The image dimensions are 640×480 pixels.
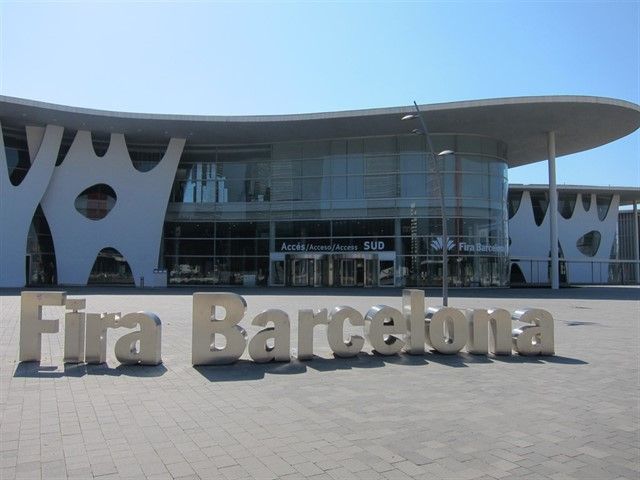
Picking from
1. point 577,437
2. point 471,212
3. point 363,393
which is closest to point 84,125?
point 471,212

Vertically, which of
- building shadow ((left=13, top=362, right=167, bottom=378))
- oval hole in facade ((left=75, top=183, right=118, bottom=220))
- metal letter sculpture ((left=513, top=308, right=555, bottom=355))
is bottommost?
building shadow ((left=13, top=362, right=167, bottom=378))

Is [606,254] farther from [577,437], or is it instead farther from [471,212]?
[577,437]

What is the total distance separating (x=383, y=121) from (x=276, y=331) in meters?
25.8

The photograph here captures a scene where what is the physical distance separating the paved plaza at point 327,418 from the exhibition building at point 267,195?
2533 centimetres

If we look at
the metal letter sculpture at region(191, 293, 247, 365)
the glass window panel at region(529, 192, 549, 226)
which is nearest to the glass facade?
the glass window panel at region(529, 192, 549, 226)

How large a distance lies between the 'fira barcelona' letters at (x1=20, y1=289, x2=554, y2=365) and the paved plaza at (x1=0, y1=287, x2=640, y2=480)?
256mm

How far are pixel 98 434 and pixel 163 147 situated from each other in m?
35.6

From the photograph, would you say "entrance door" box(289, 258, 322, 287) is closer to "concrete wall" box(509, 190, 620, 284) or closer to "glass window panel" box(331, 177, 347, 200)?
"glass window panel" box(331, 177, 347, 200)

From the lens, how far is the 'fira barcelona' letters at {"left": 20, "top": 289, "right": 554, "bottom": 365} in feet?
28.8

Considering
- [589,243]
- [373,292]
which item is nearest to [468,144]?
[373,292]

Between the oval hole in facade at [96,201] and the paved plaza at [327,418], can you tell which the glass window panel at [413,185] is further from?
the paved plaza at [327,418]

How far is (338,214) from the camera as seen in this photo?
36.3 metres

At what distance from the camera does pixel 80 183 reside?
3606 centimetres

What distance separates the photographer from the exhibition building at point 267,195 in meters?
33.9
